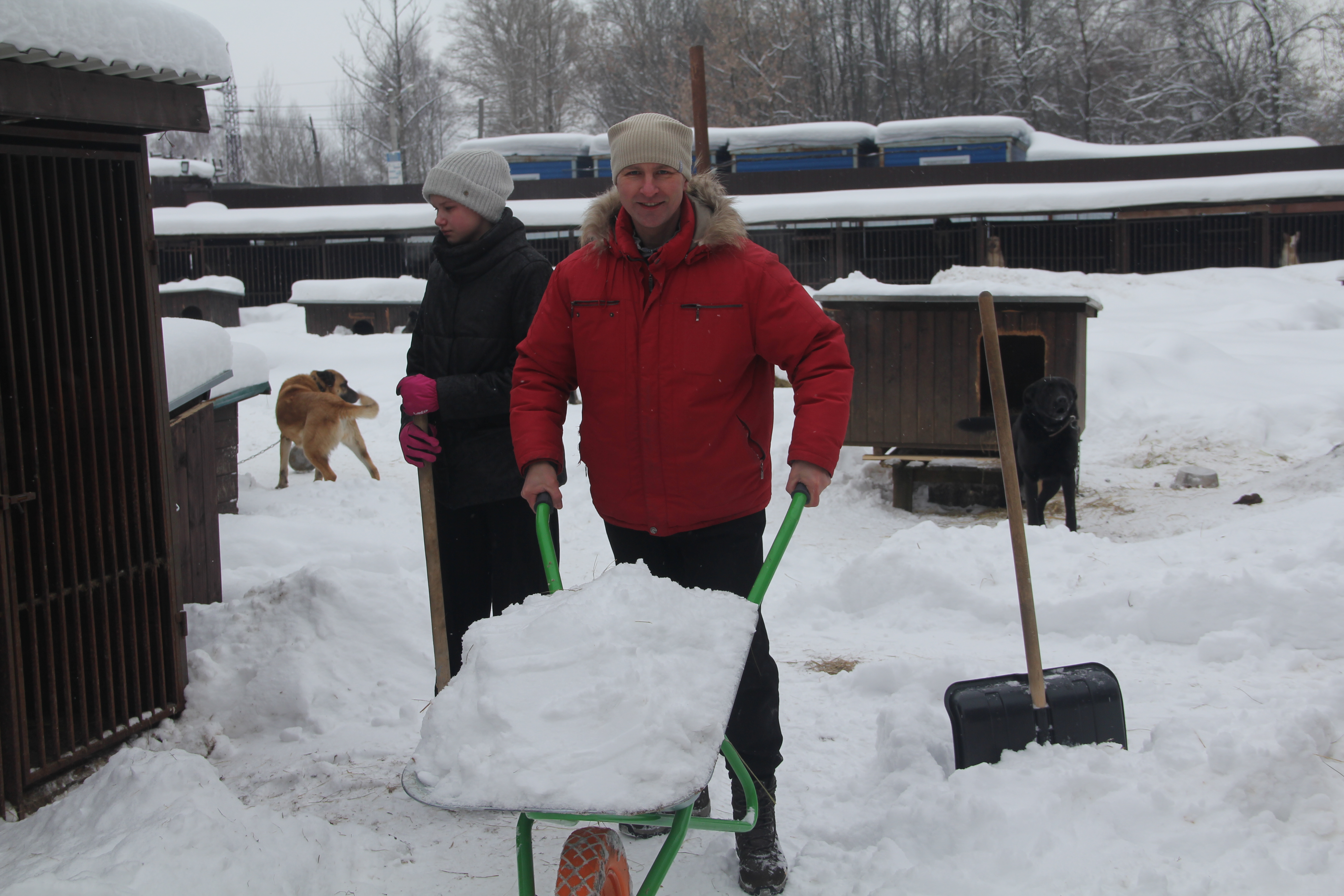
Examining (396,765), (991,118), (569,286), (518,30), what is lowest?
(396,765)

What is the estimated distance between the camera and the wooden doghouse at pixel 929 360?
6988mm

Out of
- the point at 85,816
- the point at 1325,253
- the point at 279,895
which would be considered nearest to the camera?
the point at 279,895

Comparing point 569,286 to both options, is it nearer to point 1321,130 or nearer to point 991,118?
point 991,118

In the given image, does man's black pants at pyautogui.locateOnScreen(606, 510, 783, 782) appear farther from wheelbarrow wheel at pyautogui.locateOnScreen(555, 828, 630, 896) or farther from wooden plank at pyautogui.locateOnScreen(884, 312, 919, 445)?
wooden plank at pyautogui.locateOnScreen(884, 312, 919, 445)

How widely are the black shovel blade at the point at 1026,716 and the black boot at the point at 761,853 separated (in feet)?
1.94

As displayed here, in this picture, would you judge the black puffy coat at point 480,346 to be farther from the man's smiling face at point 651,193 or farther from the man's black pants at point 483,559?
the man's smiling face at point 651,193

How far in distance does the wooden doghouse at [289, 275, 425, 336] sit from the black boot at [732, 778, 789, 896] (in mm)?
14701

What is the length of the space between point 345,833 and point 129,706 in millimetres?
999

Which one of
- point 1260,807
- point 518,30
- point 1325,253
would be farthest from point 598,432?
point 518,30

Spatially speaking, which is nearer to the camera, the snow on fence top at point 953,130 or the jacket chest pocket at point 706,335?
the jacket chest pocket at point 706,335

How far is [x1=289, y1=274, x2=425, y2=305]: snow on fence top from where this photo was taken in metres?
16.2

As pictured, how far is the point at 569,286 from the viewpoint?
94.0 inches

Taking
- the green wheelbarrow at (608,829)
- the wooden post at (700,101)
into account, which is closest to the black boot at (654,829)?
the green wheelbarrow at (608,829)

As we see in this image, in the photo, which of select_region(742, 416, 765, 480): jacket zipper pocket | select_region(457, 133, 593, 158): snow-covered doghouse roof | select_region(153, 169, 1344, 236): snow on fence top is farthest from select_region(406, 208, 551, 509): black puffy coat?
select_region(457, 133, 593, 158): snow-covered doghouse roof
